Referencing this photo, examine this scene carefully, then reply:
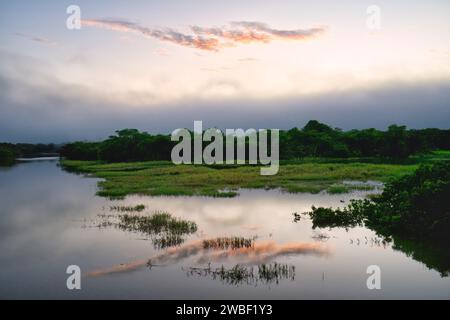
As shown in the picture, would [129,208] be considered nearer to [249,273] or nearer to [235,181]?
[249,273]

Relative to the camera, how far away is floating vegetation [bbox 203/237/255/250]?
15484mm

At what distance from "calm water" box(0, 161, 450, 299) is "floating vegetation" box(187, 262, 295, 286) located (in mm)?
74

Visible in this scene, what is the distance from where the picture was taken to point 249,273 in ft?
41.2

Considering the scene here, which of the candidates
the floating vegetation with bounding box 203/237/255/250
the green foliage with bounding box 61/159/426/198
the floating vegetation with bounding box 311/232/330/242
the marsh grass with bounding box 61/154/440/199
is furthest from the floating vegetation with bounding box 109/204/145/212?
the floating vegetation with bounding box 311/232/330/242

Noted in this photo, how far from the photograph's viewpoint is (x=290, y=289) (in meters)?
11.5

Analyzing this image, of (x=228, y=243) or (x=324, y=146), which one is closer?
(x=228, y=243)

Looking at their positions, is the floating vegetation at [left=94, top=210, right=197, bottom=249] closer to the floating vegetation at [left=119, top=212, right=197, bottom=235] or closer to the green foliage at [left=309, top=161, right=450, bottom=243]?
the floating vegetation at [left=119, top=212, right=197, bottom=235]

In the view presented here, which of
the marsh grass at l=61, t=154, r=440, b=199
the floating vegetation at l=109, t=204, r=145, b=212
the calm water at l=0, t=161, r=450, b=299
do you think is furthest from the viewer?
the marsh grass at l=61, t=154, r=440, b=199

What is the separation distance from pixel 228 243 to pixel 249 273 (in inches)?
136

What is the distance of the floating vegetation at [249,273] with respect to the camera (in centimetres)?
1205

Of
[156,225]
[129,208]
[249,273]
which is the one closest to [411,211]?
[249,273]

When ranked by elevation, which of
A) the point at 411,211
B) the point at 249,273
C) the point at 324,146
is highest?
the point at 324,146
